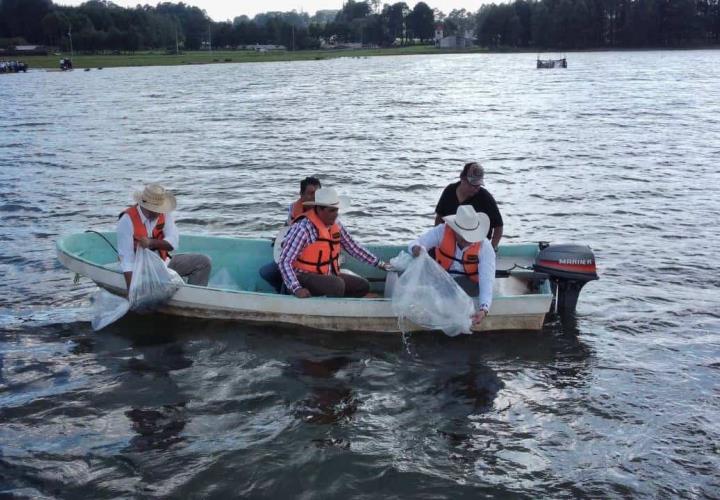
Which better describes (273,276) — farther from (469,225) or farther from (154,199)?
(469,225)

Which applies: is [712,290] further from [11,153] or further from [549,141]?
[11,153]

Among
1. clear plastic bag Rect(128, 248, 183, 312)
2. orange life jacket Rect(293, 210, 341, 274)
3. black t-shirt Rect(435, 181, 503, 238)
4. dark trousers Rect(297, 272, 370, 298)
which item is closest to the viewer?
orange life jacket Rect(293, 210, 341, 274)

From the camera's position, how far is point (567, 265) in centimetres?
884

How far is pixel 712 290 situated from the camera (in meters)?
10.8

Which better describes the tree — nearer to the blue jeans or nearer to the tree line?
the tree line

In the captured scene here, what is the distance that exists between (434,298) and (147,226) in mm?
3393

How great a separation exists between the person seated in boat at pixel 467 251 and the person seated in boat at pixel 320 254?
69cm

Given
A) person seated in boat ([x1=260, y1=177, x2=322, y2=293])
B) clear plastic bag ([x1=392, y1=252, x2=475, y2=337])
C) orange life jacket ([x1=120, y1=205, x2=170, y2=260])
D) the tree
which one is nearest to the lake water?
clear plastic bag ([x1=392, y1=252, x2=475, y2=337])

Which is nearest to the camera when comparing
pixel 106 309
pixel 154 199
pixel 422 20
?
pixel 154 199

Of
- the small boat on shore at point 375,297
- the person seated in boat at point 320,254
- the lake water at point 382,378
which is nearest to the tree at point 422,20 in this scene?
the lake water at point 382,378

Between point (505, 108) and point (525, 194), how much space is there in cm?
2122

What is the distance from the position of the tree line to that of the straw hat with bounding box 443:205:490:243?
119103 mm

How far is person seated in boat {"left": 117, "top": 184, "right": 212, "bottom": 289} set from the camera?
831 cm

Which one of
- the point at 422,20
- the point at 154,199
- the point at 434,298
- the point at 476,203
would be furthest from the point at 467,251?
the point at 422,20
